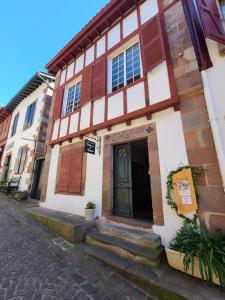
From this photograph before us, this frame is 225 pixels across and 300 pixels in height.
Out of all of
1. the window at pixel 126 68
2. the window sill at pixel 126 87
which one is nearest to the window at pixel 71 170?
the window sill at pixel 126 87

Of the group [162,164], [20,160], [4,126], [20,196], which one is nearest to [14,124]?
[4,126]

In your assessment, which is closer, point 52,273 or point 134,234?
point 52,273

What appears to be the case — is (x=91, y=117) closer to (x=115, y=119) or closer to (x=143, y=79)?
(x=115, y=119)

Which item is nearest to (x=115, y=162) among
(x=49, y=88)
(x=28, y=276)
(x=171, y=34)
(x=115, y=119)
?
(x=115, y=119)

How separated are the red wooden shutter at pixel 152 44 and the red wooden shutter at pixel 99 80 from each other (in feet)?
5.06

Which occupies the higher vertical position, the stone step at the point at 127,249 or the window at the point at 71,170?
the window at the point at 71,170

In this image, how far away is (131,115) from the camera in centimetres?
430

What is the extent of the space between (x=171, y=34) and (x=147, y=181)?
19.8ft

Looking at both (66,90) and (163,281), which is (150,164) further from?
(66,90)

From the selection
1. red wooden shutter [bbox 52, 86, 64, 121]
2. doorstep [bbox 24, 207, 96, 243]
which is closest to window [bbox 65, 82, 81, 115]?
red wooden shutter [bbox 52, 86, 64, 121]

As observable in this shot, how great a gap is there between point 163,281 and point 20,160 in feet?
32.1

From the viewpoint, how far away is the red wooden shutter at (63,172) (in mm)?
5738

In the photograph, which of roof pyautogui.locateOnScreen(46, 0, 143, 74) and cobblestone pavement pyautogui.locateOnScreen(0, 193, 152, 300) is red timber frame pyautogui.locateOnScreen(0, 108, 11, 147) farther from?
cobblestone pavement pyautogui.locateOnScreen(0, 193, 152, 300)

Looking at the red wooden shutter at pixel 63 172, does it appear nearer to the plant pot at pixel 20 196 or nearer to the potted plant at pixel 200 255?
the plant pot at pixel 20 196
